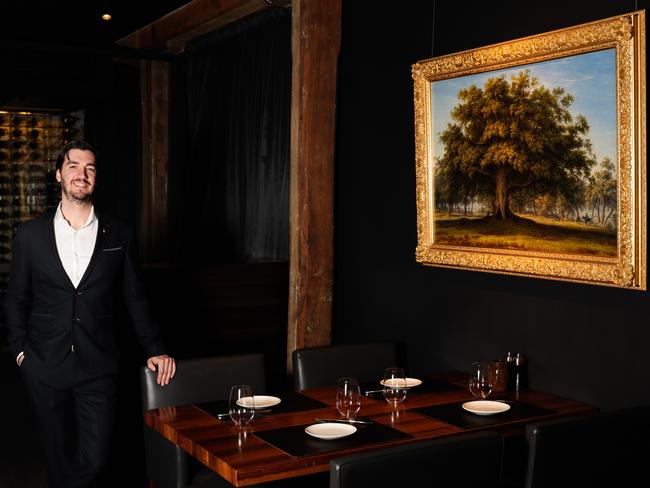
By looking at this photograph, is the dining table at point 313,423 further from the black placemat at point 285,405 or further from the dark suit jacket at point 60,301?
the dark suit jacket at point 60,301

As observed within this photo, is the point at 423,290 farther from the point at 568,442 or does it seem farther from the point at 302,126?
the point at 568,442

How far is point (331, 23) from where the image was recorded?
4.49 meters

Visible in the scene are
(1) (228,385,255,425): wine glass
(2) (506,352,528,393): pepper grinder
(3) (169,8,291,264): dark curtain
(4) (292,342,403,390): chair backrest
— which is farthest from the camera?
(3) (169,8,291,264): dark curtain

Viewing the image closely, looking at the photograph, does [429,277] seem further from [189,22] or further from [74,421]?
[189,22]

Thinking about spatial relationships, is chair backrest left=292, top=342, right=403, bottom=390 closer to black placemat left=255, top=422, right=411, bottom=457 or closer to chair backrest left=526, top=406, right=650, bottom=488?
black placemat left=255, top=422, right=411, bottom=457

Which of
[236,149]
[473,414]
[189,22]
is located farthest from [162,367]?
[189,22]

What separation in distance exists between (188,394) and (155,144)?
12.7 ft

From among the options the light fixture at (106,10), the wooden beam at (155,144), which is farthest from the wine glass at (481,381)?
the wooden beam at (155,144)

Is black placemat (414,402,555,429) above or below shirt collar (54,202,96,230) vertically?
below

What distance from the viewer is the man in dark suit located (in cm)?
322

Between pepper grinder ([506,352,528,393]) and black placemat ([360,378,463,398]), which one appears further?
pepper grinder ([506,352,528,393])

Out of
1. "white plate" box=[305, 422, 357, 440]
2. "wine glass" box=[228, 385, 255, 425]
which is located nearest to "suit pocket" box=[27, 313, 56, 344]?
"wine glass" box=[228, 385, 255, 425]

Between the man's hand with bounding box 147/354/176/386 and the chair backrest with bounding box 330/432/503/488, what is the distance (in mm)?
1366

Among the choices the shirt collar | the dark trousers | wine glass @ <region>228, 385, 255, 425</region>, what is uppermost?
the shirt collar
